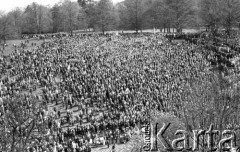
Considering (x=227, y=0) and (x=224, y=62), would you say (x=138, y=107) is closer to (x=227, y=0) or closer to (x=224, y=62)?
(x=224, y=62)

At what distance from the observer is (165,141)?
→ 19.3 m

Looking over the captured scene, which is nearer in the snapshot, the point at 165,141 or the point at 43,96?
the point at 165,141

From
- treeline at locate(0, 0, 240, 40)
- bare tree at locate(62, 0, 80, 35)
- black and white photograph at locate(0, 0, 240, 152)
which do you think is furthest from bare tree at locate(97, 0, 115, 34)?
black and white photograph at locate(0, 0, 240, 152)

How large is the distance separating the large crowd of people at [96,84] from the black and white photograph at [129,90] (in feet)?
0.34

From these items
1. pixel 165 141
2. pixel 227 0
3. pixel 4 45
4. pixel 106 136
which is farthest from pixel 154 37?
pixel 165 141

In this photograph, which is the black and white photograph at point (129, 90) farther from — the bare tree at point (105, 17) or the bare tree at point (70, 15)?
the bare tree at point (70, 15)

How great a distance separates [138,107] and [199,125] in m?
15.9

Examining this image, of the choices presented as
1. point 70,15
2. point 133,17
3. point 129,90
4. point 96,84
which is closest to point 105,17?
point 133,17

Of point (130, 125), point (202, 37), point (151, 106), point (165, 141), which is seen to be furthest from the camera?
point (202, 37)

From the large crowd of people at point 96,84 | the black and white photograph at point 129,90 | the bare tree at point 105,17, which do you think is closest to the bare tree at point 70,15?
the bare tree at point 105,17

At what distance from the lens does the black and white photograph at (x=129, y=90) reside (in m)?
16.3

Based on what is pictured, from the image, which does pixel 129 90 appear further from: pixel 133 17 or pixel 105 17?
pixel 133 17

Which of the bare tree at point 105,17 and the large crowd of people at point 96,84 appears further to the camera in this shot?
the bare tree at point 105,17

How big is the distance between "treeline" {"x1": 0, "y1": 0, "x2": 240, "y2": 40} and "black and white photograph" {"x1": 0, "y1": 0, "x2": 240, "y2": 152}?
14.8 inches
